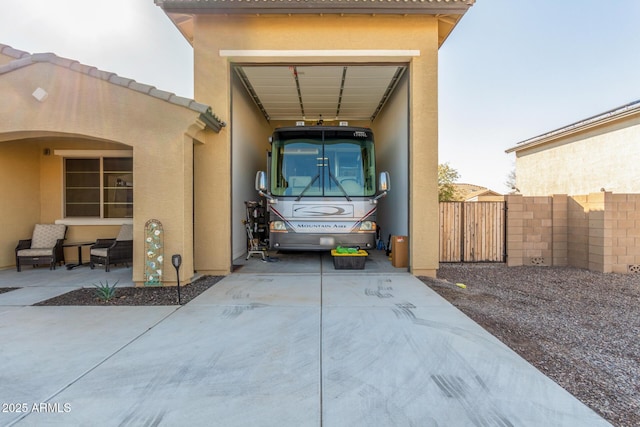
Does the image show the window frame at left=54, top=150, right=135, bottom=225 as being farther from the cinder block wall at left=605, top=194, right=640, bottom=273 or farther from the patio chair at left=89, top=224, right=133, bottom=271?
the cinder block wall at left=605, top=194, right=640, bottom=273

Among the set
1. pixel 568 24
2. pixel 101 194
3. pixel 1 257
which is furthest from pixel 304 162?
pixel 568 24

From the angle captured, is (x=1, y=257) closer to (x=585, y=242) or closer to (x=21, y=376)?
(x=21, y=376)

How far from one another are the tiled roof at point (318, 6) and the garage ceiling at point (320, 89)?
101 cm

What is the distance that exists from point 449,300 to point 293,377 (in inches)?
124

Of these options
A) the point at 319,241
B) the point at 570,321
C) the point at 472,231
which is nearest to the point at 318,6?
the point at 319,241

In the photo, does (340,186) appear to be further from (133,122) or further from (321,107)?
(321,107)

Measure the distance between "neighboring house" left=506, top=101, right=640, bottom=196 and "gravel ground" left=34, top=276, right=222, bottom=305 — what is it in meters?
15.1

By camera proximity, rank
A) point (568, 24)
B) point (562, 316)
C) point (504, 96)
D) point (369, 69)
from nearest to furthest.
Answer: point (562, 316), point (369, 69), point (568, 24), point (504, 96)

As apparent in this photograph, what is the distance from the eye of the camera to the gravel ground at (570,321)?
2463 millimetres

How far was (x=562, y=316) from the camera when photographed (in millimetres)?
4176

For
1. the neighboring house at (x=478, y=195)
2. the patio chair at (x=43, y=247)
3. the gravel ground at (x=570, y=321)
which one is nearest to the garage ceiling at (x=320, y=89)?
the gravel ground at (x=570, y=321)

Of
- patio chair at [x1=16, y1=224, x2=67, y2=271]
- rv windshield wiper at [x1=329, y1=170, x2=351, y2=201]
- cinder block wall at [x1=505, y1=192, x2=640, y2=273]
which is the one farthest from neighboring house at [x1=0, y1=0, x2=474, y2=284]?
cinder block wall at [x1=505, y1=192, x2=640, y2=273]

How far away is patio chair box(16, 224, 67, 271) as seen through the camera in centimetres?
641

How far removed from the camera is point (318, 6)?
5668 mm
